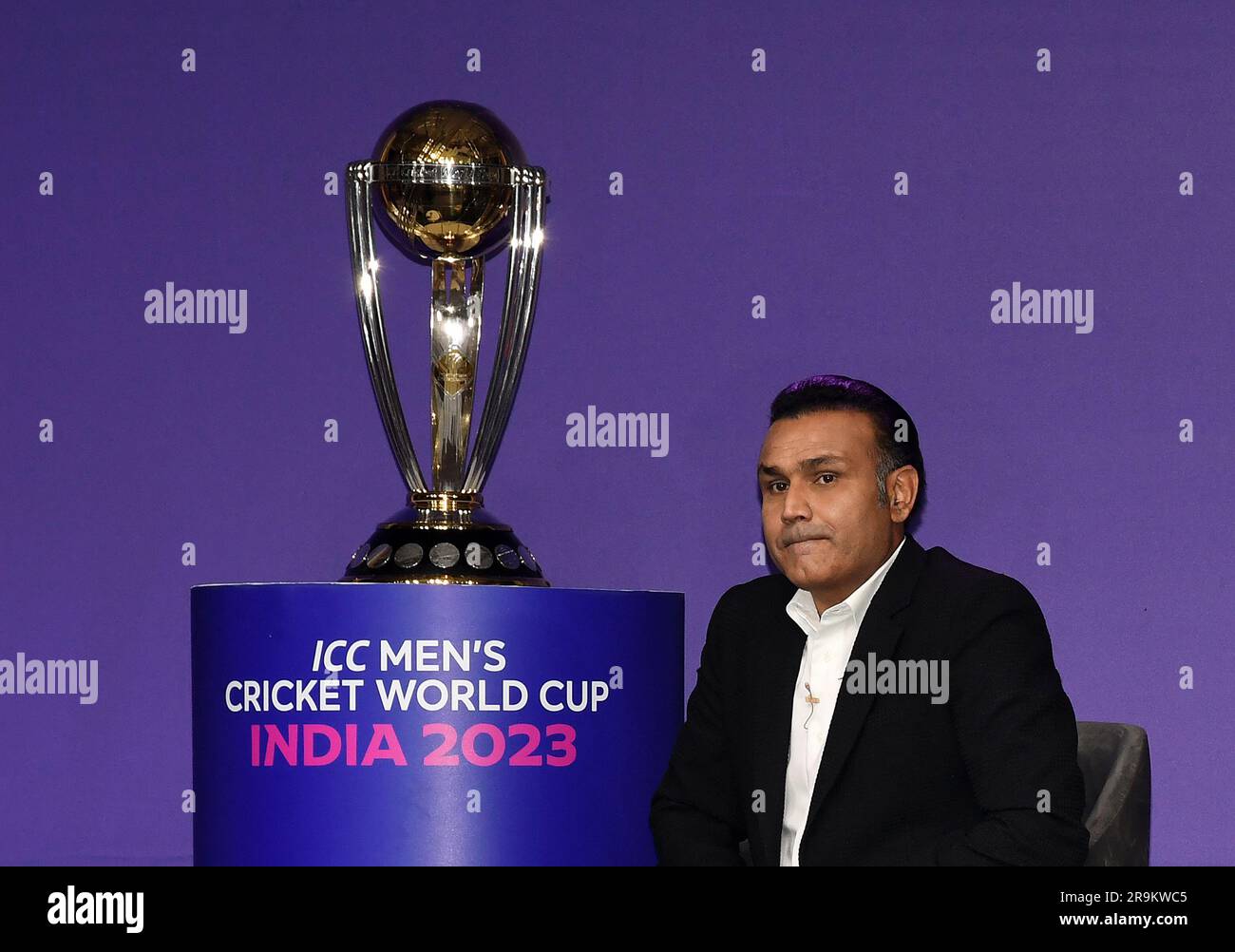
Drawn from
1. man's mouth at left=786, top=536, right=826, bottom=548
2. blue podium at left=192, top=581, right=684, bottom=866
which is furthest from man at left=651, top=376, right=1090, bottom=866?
blue podium at left=192, top=581, right=684, bottom=866

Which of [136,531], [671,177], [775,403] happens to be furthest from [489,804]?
[671,177]

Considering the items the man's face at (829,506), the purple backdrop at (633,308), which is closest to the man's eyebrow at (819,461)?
the man's face at (829,506)

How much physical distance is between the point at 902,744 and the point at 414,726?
2.00ft

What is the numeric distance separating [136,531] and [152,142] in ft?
2.10

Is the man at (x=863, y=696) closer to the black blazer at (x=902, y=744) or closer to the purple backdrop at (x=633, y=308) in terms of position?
the black blazer at (x=902, y=744)

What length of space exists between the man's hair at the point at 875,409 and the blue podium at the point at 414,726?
0.35m

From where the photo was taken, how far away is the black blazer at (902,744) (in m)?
1.88

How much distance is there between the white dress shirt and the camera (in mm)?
2074

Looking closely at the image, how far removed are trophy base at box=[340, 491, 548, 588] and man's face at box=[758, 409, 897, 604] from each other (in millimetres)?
341

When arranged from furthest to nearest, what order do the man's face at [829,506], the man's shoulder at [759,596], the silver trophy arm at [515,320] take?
the silver trophy arm at [515,320] → the man's shoulder at [759,596] → the man's face at [829,506]

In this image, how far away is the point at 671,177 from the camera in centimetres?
264
